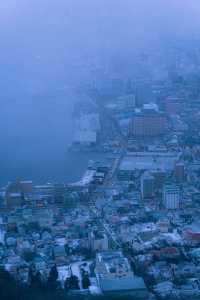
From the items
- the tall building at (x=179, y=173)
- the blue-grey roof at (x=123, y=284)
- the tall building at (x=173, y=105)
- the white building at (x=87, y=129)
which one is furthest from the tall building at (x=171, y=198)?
the tall building at (x=173, y=105)

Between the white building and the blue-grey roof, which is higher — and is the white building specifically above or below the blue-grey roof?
above

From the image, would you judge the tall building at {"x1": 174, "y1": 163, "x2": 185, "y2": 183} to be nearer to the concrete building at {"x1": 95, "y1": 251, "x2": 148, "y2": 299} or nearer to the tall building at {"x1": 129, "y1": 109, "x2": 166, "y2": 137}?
the tall building at {"x1": 129, "y1": 109, "x2": 166, "y2": 137}

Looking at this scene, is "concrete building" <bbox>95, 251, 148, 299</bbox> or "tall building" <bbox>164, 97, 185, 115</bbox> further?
"tall building" <bbox>164, 97, 185, 115</bbox>

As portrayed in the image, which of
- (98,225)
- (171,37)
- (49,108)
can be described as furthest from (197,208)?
(171,37)

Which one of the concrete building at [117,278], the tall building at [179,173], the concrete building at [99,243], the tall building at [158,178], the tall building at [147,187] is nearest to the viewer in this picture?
the concrete building at [117,278]

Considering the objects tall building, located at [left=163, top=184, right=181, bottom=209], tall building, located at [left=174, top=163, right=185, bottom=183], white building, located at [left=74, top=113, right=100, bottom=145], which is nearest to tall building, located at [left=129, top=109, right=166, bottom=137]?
white building, located at [left=74, top=113, right=100, bottom=145]

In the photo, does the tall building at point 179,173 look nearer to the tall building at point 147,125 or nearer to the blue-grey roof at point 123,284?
the tall building at point 147,125

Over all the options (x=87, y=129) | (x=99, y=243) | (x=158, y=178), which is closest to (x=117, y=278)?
(x=99, y=243)

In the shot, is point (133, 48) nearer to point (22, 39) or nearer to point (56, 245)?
point (22, 39)

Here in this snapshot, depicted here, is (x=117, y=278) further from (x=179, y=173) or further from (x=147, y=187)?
(x=179, y=173)
